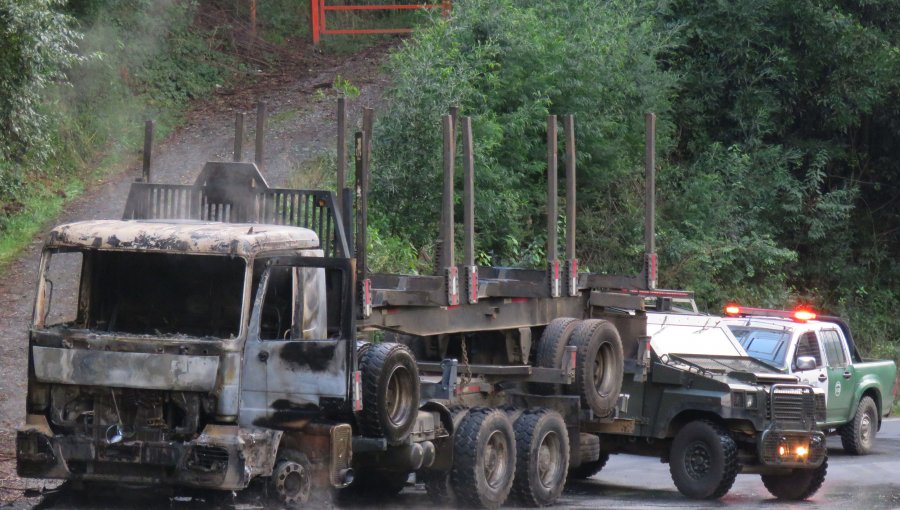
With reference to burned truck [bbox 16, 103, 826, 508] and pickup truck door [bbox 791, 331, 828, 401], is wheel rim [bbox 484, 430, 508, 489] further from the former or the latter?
pickup truck door [bbox 791, 331, 828, 401]

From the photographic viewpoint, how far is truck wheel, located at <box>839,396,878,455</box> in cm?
1602

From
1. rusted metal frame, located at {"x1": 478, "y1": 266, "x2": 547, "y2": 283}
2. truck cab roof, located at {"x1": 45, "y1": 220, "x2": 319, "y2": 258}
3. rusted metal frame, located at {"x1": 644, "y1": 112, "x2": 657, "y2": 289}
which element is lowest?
truck cab roof, located at {"x1": 45, "y1": 220, "x2": 319, "y2": 258}

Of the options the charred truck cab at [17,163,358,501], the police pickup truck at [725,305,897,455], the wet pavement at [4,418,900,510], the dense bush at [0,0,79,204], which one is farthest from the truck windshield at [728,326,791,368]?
the dense bush at [0,0,79,204]

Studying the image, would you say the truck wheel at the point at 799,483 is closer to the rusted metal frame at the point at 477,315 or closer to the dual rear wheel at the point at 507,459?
the dual rear wheel at the point at 507,459

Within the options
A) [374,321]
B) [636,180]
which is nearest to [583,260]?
[636,180]

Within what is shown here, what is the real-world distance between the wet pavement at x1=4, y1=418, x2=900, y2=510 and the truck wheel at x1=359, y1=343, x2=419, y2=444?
2.28ft

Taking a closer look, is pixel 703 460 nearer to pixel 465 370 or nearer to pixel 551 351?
pixel 551 351

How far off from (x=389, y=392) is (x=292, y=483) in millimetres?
1192

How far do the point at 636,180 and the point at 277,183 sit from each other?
25.1ft

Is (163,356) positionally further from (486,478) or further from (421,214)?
(421,214)

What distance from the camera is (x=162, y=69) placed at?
24.0m

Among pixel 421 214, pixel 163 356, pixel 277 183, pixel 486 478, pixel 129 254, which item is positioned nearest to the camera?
pixel 163 356

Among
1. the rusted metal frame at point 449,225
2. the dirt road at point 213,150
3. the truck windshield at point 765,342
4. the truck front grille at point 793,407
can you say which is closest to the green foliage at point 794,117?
the dirt road at point 213,150

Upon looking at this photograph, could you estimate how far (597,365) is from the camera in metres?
12.1
